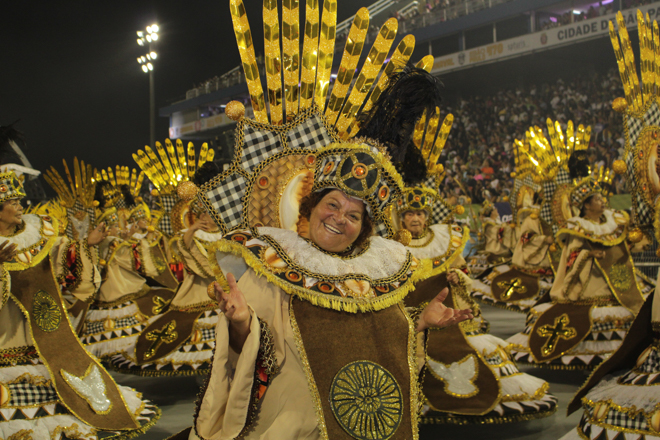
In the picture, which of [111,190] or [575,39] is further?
[575,39]

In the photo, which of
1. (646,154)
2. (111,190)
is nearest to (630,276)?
(646,154)

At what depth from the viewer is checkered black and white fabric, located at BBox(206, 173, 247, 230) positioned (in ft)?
8.36

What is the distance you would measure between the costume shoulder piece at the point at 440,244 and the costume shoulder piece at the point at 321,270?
2.08 m

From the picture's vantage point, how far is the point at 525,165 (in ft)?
33.6

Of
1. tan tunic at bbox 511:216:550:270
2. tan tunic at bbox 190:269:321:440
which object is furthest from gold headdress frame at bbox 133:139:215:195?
tan tunic at bbox 511:216:550:270

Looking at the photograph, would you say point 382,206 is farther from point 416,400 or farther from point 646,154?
point 646,154

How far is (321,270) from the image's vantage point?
214cm

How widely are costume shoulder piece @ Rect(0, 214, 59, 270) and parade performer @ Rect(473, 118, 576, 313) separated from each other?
5.25 meters

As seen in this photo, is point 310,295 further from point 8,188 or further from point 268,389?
point 8,188

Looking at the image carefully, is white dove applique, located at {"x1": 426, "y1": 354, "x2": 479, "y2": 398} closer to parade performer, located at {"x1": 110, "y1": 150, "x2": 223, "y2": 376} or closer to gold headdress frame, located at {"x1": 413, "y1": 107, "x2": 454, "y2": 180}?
gold headdress frame, located at {"x1": 413, "y1": 107, "x2": 454, "y2": 180}

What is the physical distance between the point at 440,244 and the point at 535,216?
510 centimetres

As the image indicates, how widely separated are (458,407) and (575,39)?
1457 centimetres

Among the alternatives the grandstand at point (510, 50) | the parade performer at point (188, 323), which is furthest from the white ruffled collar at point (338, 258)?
the grandstand at point (510, 50)

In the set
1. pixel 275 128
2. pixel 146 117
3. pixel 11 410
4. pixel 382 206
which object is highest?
pixel 146 117
